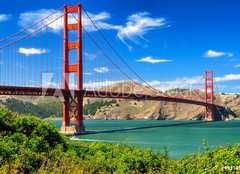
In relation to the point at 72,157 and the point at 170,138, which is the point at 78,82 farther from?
the point at 72,157

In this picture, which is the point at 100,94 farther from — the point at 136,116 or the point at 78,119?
the point at 136,116

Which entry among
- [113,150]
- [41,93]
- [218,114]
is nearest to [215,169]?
[113,150]

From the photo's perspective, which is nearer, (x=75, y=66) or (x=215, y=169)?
→ (x=215, y=169)

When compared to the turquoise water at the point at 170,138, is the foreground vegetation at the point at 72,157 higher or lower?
higher

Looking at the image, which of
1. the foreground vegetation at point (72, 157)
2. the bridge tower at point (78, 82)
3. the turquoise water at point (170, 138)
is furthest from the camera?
the bridge tower at point (78, 82)

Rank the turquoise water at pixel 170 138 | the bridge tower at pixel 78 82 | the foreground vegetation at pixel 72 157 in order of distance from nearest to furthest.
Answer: the foreground vegetation at pixel 72 157
the turquoise water at pixel 170 138
the bridge tower at pixel 78 82

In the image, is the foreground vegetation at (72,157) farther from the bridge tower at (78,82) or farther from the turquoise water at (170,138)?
the bridge tower at (78,82)

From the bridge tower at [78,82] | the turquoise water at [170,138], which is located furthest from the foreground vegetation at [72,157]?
the bridge tower at [78,82]

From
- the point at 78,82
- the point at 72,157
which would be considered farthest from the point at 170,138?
the point at 72,157

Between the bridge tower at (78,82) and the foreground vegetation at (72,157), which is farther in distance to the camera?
the bridge tower at (78,82)
